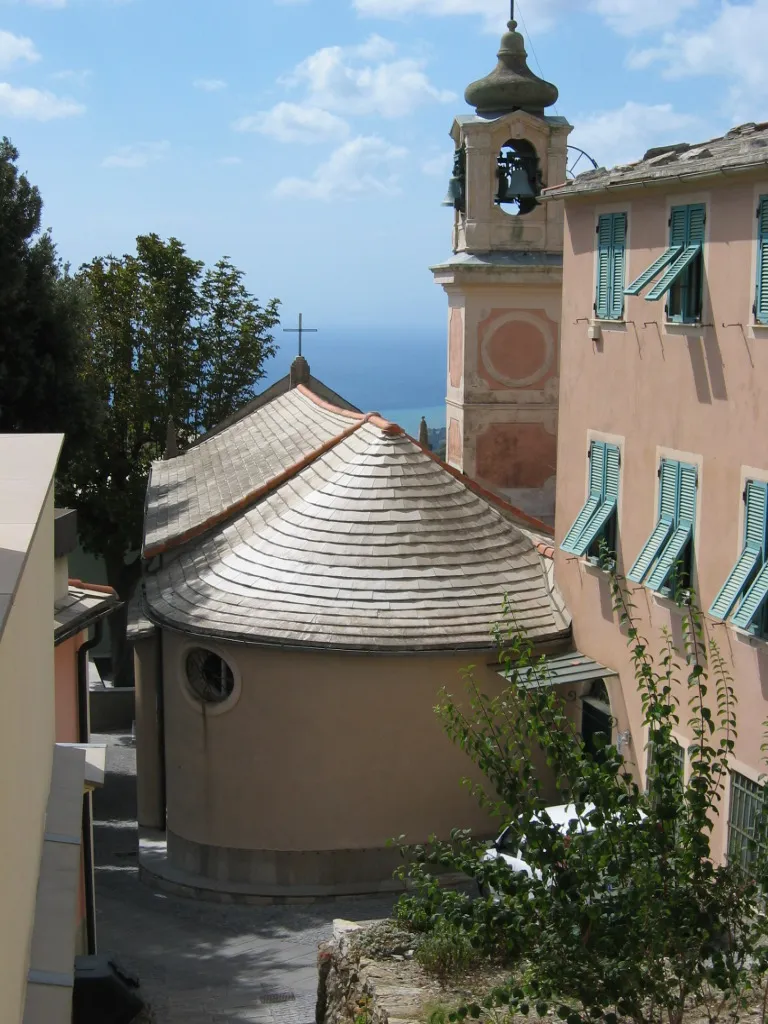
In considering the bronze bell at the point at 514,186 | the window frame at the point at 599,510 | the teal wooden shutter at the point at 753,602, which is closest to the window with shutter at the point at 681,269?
the window frame at the point at 599,510

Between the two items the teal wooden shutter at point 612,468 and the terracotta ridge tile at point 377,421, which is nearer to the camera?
the teal wooden shutter at point 612,468

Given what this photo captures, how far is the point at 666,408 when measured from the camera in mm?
14531

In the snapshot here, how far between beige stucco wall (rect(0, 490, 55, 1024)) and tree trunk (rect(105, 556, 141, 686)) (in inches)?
935

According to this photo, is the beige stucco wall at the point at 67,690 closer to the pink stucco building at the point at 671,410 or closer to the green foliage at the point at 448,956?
the green foliage at the point at 448,956

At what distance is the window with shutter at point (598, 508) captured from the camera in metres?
16.0

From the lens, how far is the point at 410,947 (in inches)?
433

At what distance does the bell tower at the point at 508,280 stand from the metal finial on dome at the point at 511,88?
0.02 m

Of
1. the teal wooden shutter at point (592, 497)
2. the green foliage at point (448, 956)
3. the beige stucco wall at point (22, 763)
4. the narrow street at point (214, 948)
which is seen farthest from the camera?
the teal wooden shutter at point (592, 497)

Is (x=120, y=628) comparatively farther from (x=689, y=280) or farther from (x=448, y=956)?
(x=448, y=956)

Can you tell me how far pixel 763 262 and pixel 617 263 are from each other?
129 inches

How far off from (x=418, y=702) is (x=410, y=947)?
5.75m

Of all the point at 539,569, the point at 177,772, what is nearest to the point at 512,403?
the point at 539,569

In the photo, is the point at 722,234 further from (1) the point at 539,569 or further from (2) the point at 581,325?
(1) the point at 539,569

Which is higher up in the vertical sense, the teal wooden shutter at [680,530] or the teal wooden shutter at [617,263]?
the teal wooden shutter at [617,263]
